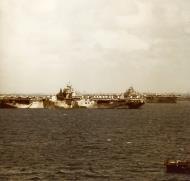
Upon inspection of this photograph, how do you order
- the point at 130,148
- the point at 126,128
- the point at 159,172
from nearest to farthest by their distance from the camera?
the point at 159,172, the point at 130,148, the point at 126,128

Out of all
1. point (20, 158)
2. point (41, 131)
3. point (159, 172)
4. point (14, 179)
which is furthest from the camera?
point (41, 131)

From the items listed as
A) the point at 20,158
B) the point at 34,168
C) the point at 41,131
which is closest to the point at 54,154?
the point at 20,158

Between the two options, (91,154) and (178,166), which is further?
(91,154)

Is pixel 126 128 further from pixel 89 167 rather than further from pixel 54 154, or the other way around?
pixel 89 167

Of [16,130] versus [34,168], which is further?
[16,130]

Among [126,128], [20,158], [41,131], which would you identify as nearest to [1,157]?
[20,158]

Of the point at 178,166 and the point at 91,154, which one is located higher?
the point at 178,166
